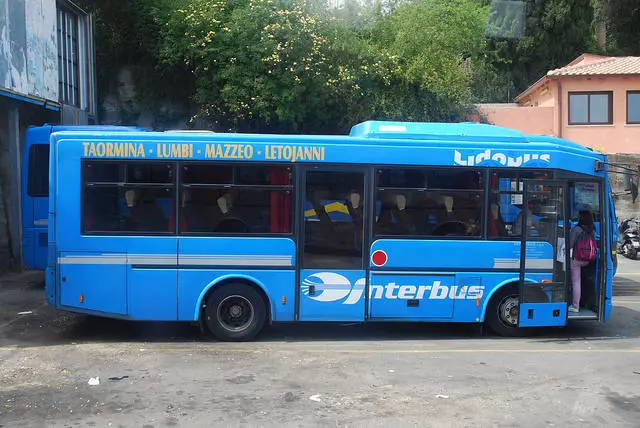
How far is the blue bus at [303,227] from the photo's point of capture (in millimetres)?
7742

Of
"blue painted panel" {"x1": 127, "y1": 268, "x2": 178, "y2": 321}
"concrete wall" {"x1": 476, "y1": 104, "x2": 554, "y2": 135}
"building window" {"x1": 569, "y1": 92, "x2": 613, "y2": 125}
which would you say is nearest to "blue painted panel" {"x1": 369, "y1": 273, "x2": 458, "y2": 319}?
"blue painted panel" {"x1": 127, "y1": 268, "x2": 178, "y2": 321}

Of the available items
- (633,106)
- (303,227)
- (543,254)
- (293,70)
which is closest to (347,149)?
(303,227)

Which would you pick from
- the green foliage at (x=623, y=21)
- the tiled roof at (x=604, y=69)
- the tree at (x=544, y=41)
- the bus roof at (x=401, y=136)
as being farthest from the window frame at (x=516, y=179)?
the green foliage at (x=623, y=21)

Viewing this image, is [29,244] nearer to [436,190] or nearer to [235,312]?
[235,312]

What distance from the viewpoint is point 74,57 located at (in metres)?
17.5

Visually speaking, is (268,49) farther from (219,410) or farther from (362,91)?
(219,410)

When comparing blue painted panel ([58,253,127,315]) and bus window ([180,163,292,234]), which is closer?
blue painted panel ([58,253,127,315])

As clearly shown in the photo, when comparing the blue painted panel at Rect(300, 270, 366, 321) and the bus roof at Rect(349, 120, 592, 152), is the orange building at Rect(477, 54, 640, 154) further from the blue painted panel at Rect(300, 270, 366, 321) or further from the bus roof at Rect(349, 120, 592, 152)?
the blue painted panel at Rect(300, 270, 366, 321)

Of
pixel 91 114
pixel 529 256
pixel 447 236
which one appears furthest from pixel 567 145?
pixel 91 114

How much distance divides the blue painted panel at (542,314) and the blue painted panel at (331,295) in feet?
7.54

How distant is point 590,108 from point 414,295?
2187 centimetres

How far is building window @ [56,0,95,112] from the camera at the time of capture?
Answer: 54.4 feet

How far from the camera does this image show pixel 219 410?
17.7 ft

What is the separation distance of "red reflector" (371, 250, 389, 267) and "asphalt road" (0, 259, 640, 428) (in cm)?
114
